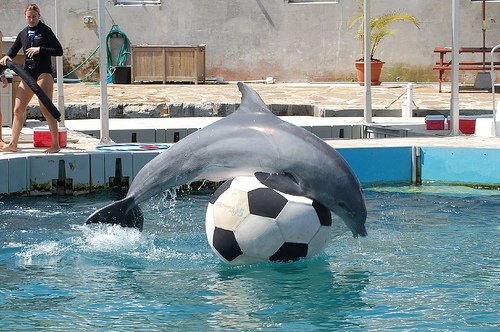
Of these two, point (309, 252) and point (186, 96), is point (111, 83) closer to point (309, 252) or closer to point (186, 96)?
point (186, 96)

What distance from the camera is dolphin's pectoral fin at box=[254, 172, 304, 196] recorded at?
656 cm

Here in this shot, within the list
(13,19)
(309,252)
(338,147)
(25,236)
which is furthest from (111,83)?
(309,252)

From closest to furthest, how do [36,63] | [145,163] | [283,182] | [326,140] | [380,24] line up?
[283,182]
[36,63]
[145,163]
[326,140]
[380,24]

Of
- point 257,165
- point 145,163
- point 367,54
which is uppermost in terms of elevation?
point 367,54

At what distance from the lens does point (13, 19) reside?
2359 cm

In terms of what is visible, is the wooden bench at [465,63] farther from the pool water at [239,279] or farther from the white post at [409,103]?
the pool water at [239,279]

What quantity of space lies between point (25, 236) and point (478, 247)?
378cm

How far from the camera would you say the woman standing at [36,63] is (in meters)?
11.0

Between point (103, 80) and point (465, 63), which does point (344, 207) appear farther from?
point (465, 63)

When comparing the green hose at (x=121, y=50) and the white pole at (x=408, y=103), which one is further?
the green hose at (x=121, y=50)

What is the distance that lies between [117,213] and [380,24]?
15811 mm

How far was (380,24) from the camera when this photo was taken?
22.0 m

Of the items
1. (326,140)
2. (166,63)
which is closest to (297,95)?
(166,63)

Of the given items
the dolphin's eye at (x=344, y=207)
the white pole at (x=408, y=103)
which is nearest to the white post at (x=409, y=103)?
the white pole at (x=408, y=103)
